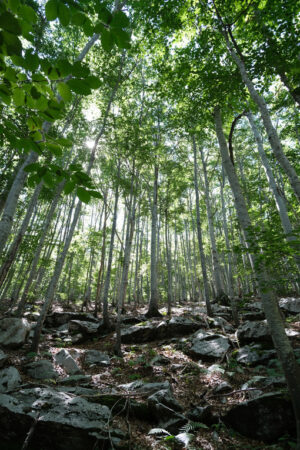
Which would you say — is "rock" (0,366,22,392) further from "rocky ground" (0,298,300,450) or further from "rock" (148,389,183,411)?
"rock" (148,389,183,411)

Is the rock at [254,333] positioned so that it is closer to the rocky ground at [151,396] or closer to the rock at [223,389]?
the rocky ground at [151,396]

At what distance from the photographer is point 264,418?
3309 millimetres

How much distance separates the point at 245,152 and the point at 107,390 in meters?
19.2

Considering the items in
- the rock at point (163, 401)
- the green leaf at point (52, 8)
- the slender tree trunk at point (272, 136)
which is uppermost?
the slender tree trunk at point (272, 136)

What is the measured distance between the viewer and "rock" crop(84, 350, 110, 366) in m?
6.26

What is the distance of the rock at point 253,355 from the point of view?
5305 millimetres

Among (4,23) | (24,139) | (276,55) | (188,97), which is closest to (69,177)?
(24,139)

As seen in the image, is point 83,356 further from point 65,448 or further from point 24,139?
point 24,139

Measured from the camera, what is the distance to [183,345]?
7.13 metres

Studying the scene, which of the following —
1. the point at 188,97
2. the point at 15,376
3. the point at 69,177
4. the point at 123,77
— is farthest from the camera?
the point at 123,77

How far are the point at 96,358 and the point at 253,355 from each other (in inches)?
178

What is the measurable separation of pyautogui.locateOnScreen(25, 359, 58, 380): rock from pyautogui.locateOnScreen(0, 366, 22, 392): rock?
3.17 ft

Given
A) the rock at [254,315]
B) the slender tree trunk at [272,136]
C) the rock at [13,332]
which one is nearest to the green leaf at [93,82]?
the slender tree trunk at [272,136]

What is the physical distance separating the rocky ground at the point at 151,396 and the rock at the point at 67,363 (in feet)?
0.10
